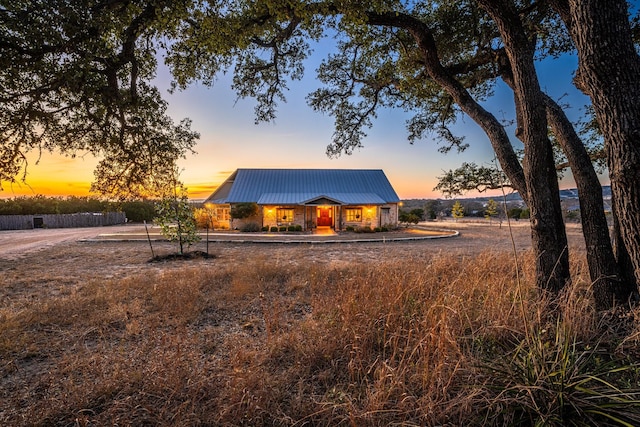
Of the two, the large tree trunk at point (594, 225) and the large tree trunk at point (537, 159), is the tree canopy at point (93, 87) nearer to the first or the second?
the large tree trunk at point (537, 159)

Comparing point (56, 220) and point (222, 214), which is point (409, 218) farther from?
point (56, 220)

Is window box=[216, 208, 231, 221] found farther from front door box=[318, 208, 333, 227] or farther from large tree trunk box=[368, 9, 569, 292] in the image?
large tree trunk box=[368, 9, 569, 292]

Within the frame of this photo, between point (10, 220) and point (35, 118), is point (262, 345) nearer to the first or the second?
point (35, 118)

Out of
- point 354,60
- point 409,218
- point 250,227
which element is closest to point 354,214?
point 409,218

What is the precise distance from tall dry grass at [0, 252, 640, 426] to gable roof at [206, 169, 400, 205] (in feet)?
66.1

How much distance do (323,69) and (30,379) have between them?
26.3 ft

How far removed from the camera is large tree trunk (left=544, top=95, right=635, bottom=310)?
3.59m

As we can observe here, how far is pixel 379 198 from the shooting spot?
25844 mm

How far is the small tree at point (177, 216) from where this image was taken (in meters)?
10.3

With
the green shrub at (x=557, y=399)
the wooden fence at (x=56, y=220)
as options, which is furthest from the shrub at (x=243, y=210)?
the green shrub at (x=557, y=399)

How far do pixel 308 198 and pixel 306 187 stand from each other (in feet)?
9.79

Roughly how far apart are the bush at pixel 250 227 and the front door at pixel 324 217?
6.59m

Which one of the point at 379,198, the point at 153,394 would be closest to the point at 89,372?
the point at 153,394

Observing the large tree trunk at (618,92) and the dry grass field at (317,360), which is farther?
the large tree trunk at (618,92)
